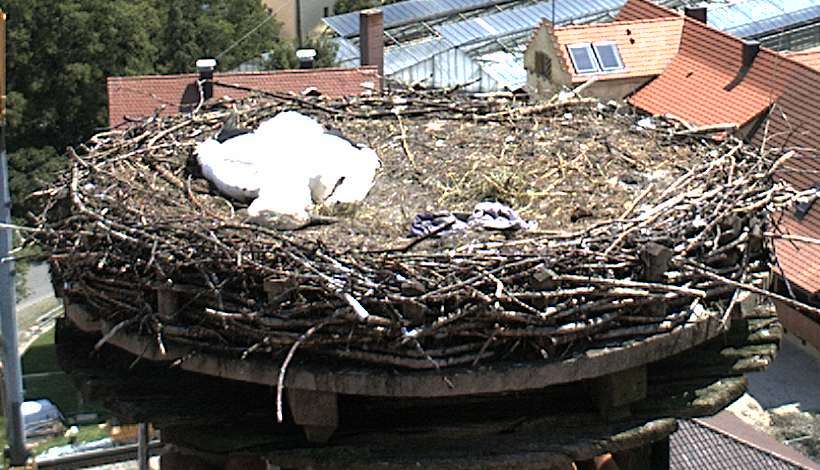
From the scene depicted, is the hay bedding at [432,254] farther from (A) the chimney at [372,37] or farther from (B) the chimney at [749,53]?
(A) the chimney at [372,37]

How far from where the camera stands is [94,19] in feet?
111

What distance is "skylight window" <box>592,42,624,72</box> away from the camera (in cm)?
2492

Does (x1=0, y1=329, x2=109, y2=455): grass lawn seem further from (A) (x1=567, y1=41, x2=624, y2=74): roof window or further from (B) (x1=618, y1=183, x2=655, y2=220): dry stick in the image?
(B) (x1=618, y1=183, x2=655, y2=220): dry stick

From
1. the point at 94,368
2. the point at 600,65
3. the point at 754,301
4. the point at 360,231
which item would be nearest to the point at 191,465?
the point at 94,368

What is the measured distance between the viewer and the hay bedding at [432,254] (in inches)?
269

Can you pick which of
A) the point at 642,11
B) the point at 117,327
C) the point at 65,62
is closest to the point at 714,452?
the point at 117,327

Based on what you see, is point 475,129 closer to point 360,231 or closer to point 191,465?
point 360,231

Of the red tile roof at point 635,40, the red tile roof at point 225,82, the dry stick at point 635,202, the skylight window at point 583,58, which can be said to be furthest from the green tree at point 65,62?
the dry stick at point 635,202

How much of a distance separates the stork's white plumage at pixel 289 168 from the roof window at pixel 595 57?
16.7 m

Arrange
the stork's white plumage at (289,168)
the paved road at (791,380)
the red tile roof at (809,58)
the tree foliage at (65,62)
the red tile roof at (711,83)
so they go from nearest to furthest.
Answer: the stork's white plumage at (289,168) → the paved road at (791,380) → the red tile roof at (711,83) → the red tile roof at (809,58) → the tree foliage at (65,62)

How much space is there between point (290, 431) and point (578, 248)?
1632 millimetres

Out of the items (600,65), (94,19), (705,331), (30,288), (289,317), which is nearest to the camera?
(289,317)

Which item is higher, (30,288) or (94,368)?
(94,368)

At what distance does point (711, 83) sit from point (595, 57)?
2.09 metres
